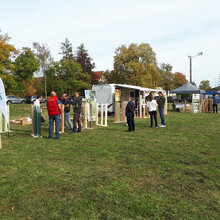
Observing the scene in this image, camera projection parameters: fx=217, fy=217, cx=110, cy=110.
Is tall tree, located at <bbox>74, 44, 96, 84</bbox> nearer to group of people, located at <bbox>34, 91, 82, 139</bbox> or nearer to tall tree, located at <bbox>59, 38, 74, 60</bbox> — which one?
tall tree, located at <bbox>59, 38, 74, 60</bbox>

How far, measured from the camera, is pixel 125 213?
2.86 meters

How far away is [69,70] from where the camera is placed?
31.3 meters

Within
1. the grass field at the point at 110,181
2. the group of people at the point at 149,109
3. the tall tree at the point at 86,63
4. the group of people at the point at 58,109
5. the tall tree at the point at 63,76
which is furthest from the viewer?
the tall tree at the point at 86,63

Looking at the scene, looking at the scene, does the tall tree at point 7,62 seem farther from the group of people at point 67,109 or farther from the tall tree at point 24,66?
the group of people at point 67,109

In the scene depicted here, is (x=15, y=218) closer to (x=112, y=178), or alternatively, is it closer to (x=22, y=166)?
(x=112, y=178)

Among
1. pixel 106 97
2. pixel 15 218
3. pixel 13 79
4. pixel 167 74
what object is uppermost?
pixel 167 74

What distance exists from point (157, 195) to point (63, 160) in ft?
8.70

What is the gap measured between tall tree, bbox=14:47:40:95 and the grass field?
1568cm

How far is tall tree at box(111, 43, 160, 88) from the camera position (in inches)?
1503

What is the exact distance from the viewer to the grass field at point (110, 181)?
2.93m

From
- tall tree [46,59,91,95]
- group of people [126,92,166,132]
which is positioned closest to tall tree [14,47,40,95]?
tall tree [46,59,91,95]

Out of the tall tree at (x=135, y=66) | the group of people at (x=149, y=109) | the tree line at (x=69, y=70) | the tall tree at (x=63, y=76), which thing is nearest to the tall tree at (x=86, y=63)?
the tree line at (x=69, y=70)

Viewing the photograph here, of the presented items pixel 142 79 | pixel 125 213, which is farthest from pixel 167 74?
pixel 125 213

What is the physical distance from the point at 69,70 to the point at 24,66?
1075 cm
